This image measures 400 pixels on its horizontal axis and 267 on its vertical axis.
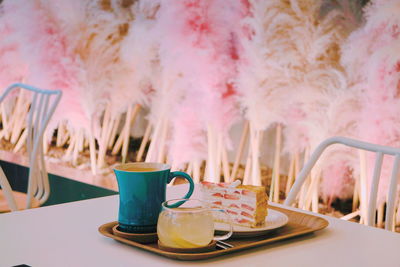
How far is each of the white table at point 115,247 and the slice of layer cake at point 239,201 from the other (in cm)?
6

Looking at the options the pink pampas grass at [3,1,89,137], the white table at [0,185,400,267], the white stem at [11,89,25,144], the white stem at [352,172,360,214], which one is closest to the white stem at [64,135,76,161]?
the pink pampas grass at [3,1,89,137]

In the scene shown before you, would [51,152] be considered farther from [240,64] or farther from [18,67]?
[240,64]

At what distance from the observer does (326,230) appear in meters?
0.92

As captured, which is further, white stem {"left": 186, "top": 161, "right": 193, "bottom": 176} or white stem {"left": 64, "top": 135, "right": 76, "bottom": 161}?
white stem {"left": 64, "top": 135, "right": 76, "bottom": 161}

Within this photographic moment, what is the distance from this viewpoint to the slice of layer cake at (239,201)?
33.3 inches

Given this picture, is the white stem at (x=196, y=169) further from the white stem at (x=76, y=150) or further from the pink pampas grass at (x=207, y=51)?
the white stem at (x=76, y=150)

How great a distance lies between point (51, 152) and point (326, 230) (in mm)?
2943

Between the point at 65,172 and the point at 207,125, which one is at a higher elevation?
the point at 207,125

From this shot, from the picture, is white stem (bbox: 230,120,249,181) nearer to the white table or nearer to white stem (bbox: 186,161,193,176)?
white stem (bbox: 186,161,193,176)

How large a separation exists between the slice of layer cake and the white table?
0.06m

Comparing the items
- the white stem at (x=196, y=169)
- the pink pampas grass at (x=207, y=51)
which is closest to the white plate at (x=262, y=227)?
the pink pampas grass at (x=207, y=51)

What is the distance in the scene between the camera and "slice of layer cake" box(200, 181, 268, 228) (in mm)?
846

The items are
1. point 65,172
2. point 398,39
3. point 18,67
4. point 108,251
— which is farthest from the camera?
point 18,67

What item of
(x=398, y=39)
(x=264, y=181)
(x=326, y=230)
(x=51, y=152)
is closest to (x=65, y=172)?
(x=51, y=152)
